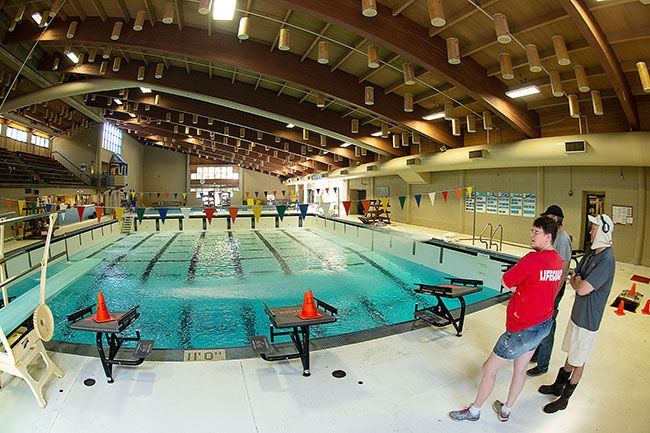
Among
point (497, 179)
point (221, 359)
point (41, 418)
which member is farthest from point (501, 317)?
point (497, 179)

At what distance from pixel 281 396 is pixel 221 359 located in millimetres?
814

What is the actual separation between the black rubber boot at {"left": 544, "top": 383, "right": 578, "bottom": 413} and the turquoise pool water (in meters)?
3.01

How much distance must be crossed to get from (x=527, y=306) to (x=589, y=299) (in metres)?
0.61

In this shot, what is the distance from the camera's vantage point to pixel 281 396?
2477 mm

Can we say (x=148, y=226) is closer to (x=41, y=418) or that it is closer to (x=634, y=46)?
(x=41, y=418)

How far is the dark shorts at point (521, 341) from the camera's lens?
210cm

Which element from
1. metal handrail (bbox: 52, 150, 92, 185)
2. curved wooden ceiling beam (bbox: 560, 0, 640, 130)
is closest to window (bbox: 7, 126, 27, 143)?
metal handrail (bbox: 52, 150, 92, 185)

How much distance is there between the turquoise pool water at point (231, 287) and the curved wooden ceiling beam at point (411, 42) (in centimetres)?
424

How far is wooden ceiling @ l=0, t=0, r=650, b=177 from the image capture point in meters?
5.07

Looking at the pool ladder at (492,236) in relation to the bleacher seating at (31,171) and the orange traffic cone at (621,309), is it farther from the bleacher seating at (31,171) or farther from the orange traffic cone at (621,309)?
the bleacher seating at (31,171)

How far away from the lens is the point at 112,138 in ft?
84.5

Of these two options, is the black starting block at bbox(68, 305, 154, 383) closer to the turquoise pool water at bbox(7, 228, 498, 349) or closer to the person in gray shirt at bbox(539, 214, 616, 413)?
the turquoise pool water at bbox(7, 228, 498, 349)

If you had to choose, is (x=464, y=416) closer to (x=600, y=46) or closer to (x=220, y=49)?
(x=600, y=46)

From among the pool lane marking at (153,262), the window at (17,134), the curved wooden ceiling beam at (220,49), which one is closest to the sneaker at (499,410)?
the curved wooden ceiling beam at (220,49)
